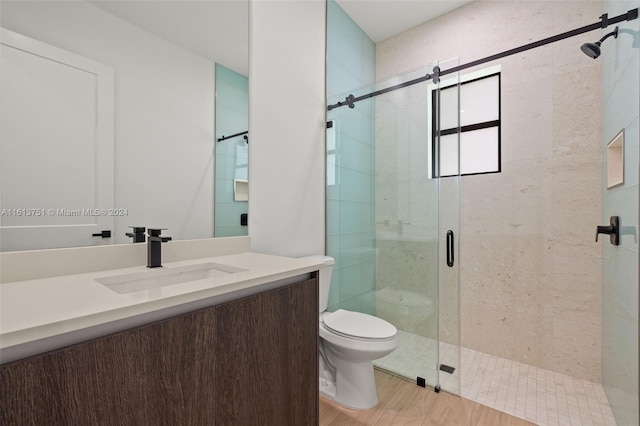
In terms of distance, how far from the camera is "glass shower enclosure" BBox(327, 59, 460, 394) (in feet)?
6.33

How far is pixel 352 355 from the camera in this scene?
1.63 m

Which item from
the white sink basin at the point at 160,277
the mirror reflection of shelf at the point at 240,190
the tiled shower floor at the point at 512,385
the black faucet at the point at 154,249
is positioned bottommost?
the tiled shower floor at the point at 512,385

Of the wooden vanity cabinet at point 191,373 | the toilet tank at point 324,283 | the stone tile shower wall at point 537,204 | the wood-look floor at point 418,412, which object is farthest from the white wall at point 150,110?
the stone tile shower wall at point 537,204

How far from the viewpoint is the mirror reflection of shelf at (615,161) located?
1.39 m

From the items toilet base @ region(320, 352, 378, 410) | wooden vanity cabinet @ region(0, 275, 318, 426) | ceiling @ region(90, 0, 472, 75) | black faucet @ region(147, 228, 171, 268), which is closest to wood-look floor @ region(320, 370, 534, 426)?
toilet base @ region(320, 352, 378, 410)

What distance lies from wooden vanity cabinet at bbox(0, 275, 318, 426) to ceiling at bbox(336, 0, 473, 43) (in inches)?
90.8

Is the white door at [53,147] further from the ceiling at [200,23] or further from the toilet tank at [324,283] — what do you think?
the toilet tank at [324,283]

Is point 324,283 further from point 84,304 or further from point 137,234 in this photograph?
point 84,304

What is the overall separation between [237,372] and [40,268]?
27.3 inches

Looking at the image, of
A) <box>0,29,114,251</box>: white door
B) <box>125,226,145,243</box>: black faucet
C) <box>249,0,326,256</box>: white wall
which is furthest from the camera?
<box>249,0,326,256</box>: white wall

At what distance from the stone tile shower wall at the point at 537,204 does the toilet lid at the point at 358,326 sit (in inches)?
18.4

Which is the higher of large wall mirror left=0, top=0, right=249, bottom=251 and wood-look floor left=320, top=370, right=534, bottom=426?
large wall mirror left=0, top=0, right=249, bottom=251

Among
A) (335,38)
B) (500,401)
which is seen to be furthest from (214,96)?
(500,401)

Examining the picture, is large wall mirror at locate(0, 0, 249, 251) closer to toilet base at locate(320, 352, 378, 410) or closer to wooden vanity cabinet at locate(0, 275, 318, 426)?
wooden vanity cabinet at locate(0, 275, 318, 426)
